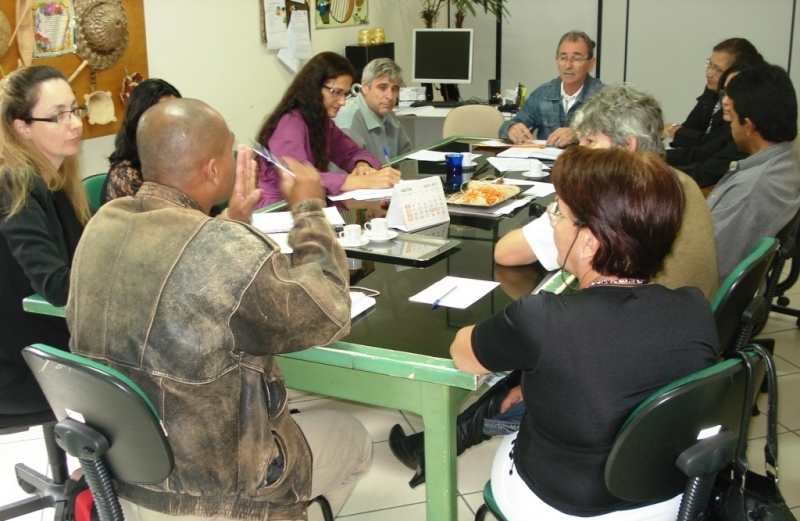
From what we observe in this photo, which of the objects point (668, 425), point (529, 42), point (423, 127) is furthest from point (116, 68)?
point (529, 42)

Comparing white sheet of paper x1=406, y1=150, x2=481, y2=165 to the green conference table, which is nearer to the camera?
the green conference table

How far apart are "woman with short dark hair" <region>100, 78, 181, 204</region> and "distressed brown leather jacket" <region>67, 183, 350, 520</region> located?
35.8 inches

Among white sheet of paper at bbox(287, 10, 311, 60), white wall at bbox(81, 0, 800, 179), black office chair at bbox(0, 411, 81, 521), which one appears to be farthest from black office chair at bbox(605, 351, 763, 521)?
white sheet of paper at bbox(287, 10, 311, 60)

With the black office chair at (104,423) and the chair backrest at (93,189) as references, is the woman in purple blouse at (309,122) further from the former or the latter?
the black office chair at (104,423)

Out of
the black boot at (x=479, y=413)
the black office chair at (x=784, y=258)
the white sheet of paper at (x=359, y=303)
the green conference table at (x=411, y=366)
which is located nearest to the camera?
the green conference table at (x=411, y=366)

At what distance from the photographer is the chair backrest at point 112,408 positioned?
124 cm

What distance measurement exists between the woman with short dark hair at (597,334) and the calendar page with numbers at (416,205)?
961 mm

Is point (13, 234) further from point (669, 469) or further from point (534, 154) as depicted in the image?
point (534, 154)

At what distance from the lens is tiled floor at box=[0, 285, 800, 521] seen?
7.47ft

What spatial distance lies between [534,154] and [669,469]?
2442 millimetres

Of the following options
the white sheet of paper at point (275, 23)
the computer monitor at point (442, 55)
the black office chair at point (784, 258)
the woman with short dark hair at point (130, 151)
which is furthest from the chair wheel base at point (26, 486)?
the computer monitor at point (442, 55)

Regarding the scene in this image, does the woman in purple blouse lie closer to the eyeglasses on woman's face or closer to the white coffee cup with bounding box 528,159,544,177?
the eyeglasses on woman's face

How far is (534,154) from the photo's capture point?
141 inches

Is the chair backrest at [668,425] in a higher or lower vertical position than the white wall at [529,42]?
lower
